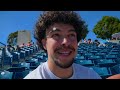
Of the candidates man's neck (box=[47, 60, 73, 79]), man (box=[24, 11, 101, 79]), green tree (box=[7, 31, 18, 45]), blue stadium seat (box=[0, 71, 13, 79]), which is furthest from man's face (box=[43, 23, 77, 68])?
blue stadium seat (box=[0, 71, 13, 79])

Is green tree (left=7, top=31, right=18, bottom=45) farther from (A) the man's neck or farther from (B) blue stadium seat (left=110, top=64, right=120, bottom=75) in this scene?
(B) blue stadium seat (left=110, top=64, right=120, bottom=75)

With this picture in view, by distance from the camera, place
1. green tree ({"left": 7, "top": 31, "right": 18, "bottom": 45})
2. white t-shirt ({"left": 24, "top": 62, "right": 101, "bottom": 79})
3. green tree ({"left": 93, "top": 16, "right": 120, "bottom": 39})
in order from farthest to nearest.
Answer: green tree ({"left": 93, "top": 16, "right": 120, "bottom": 39}), green tree ({"left": 7, "top": 31, "right": 18, "bottom": 45}), white t-shirt ({"left": 24, "top": 62, "right": 101, "bottom": 79})

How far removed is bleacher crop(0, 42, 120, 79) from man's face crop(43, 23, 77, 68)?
0.41 ft

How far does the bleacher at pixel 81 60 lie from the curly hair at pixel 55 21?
8.1 inches

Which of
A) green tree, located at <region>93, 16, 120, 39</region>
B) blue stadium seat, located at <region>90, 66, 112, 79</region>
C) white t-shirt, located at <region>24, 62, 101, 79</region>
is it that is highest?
green tree, located at <region>93, 16, 120, 39</region>

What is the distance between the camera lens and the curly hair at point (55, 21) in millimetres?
2658

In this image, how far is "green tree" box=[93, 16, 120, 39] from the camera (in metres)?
3.00

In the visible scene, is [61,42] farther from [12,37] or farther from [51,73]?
[12,37]

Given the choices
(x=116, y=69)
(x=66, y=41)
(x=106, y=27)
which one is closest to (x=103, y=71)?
(x=116, y=69)

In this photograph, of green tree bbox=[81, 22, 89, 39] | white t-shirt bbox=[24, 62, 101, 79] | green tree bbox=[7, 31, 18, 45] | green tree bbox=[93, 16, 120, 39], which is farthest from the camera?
green tree bbox=[93, 16, 120, 39]

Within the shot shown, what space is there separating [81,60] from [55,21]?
0.58 meters

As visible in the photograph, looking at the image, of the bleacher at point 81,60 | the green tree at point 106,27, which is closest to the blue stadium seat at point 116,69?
the bleacher at point 81,60
